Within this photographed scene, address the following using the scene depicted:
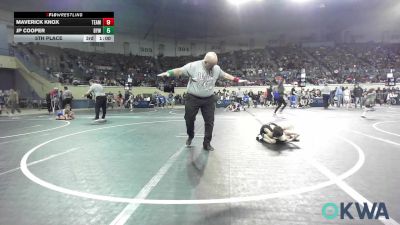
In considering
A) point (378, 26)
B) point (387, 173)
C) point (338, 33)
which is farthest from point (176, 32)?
point (387, 173)

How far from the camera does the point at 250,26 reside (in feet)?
128

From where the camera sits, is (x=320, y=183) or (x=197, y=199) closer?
(x=197, y=199)

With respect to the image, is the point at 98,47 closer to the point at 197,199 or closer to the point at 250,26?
the point at 250,26

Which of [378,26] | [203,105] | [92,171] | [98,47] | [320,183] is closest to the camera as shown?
[320,183]

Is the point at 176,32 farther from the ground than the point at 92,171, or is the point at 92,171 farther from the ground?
the point at 176,32

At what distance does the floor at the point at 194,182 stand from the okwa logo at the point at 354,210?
31 mm

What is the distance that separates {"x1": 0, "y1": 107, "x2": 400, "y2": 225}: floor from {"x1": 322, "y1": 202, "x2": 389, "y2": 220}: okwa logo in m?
0.03

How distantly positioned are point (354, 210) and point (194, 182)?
1.73m

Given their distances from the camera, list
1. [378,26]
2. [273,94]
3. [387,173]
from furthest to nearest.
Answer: [378,26], [273,94], [387,173]

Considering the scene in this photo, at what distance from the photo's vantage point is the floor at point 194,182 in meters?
2.82

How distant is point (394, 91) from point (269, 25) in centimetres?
1596
